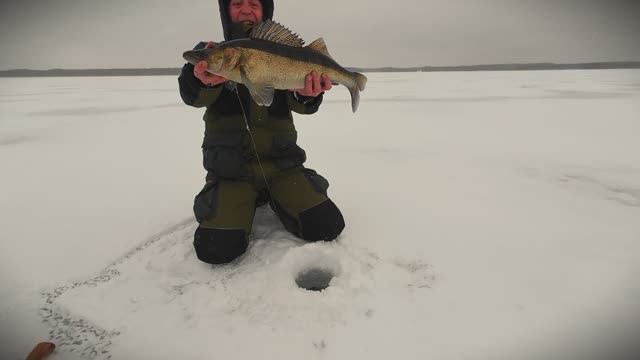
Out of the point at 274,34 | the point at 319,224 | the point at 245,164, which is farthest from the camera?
the point at 245,164

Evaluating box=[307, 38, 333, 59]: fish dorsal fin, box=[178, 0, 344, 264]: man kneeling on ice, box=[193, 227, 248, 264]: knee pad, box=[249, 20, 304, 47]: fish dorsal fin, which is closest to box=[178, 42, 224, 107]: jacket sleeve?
box=[178, 0, 344, 264]: man kneeling on ice

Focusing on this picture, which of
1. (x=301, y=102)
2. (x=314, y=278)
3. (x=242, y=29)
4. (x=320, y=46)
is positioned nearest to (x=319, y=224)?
(x=314, y=278)

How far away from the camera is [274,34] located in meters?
2.26

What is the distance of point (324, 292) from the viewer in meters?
2.17

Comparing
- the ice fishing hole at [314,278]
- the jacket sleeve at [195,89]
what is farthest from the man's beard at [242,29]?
the ice fishing hole at [314,278]

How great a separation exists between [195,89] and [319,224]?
3.95 ft

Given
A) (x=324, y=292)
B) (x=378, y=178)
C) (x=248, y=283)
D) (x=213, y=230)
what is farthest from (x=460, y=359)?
(x=378, y=178)

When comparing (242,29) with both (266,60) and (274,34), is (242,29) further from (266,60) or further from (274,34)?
(266,60)

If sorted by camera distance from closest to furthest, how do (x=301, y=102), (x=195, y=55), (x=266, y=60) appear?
1. (x=195, y=55)
2. (x=266, y=60)
3. (x=301, y=102)

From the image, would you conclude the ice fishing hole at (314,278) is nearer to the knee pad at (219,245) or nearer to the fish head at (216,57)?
the knee pad at (219,245)

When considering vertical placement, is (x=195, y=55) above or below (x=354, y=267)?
above

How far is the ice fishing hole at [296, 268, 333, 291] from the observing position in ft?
8.07

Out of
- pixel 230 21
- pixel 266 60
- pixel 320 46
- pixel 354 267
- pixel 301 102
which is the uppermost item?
pixel 230 21

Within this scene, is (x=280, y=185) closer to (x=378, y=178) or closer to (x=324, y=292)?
(x=324, y=292)
